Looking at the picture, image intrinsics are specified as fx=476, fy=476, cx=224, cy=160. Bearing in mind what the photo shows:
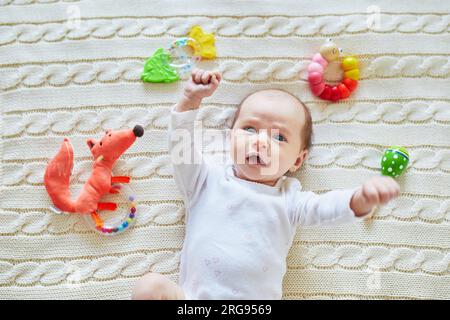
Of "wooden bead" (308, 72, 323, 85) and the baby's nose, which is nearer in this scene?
the baby's nose

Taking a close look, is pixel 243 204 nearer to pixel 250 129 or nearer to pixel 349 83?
pixel 250 129

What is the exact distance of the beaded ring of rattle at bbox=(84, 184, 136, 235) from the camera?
3.93 ft

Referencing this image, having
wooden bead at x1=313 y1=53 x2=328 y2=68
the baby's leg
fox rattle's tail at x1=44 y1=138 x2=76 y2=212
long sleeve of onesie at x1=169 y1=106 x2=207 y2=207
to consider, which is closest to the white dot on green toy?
wooden bead at x1=313 y1=53 x2=328 y2=68

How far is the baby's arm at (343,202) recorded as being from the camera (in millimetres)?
961

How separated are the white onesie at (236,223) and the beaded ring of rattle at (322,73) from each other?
0.28 m

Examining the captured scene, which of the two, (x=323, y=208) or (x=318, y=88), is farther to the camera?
(x=318, y=88)

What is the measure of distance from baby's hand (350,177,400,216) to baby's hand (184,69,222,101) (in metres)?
0.40

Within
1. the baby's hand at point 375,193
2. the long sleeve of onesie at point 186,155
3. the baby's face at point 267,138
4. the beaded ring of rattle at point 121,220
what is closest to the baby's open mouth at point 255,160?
the baby's face at point 267,138

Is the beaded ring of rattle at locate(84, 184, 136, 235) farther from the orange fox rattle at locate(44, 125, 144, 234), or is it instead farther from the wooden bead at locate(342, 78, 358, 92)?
the wooden bead at locate(342, 78, 358, 92)

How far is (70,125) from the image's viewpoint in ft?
4.14

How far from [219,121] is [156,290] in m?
0.47

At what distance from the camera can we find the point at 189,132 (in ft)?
3.67

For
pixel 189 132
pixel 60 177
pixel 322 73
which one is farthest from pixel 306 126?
pixel 60 177
